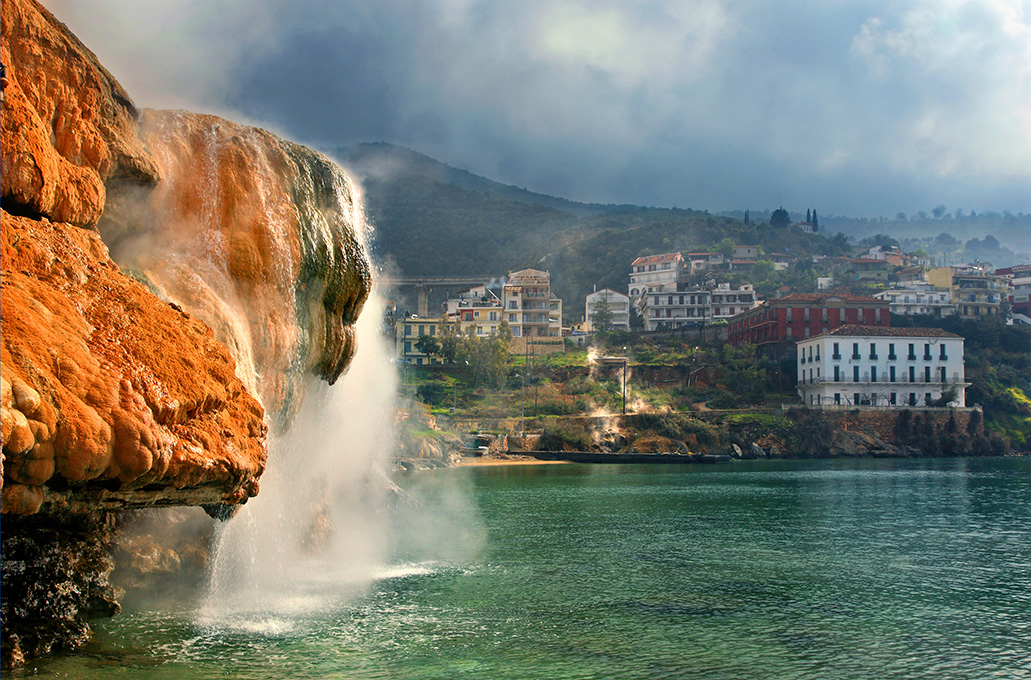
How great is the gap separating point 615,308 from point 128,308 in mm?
155255

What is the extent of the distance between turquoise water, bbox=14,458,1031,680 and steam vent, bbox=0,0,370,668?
8.42 feet

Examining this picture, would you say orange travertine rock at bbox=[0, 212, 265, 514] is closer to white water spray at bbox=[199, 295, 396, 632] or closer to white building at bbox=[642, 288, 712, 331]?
white water spray at bbox=[199, 295, 396, 632]

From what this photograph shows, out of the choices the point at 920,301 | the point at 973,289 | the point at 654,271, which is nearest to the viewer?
the point at 920,301

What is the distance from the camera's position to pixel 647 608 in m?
21.7

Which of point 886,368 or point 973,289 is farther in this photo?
point 973,289

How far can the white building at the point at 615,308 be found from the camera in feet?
534

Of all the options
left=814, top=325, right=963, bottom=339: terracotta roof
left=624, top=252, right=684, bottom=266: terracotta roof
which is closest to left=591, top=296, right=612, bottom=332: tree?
left=624, top=252, right=684, bottom=266: terracotta roof

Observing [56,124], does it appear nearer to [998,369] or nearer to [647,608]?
[647,608]

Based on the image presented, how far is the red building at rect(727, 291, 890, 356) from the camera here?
120 metres

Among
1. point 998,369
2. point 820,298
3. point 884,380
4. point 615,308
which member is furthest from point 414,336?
point 998,369

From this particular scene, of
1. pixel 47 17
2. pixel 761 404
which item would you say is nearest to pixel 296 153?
pixel 47 17

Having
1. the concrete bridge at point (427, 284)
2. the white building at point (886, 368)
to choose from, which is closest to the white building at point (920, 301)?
the white building at point (886, 368)

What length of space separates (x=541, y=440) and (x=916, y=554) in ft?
224

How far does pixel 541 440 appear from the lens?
98438 mm
